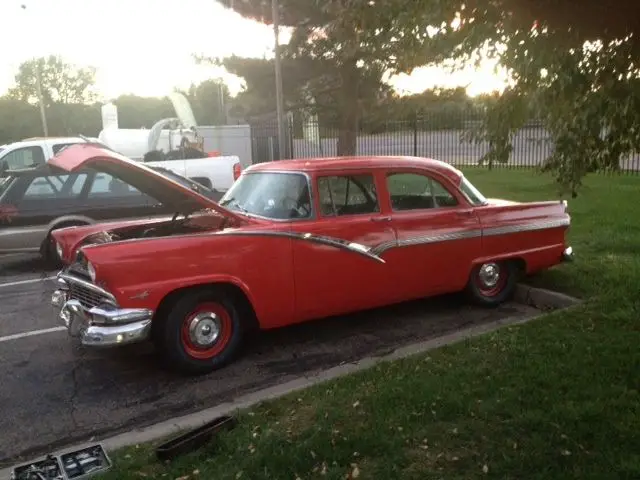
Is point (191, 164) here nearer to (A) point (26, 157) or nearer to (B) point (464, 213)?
(A) point (26, 157)

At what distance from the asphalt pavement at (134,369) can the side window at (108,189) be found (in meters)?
2.75

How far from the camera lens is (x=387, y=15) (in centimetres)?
351

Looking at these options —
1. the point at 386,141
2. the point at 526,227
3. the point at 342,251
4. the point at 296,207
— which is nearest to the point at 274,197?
the point at 296,207

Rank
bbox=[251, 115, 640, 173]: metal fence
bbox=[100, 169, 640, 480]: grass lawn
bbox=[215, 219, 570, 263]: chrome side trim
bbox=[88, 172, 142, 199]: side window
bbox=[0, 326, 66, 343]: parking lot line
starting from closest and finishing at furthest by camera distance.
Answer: bbox=[100, 169, 640, 480]: grass lawn
bbox=[215, 219, 570, 263]: chrome side trim
bbox=[0, 326, 66, 343]: parking lot line
bbox=[88, 172, 142, 199]: side window
bbox=[251, 115, 640, 173]: metal fence

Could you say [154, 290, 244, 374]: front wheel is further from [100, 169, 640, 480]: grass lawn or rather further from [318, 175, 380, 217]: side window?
[318, 175, 380, 217]: side window

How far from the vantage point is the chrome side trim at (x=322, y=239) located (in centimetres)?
507

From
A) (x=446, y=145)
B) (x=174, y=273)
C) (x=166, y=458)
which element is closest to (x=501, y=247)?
(x=174, y=273)

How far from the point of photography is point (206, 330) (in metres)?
5.05

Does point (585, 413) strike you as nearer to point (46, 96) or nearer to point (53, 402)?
point (53, 402)

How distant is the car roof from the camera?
5.66 meters

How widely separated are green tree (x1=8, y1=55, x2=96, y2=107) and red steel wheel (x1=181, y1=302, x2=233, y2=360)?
66347 millimetres

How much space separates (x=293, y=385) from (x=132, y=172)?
2.12 metres

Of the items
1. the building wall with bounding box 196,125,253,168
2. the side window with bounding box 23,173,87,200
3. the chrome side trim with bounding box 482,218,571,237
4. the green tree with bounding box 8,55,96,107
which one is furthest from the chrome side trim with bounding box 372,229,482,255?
the green tree with bounding box 8,55,96,107

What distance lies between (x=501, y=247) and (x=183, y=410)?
360 centimetres
